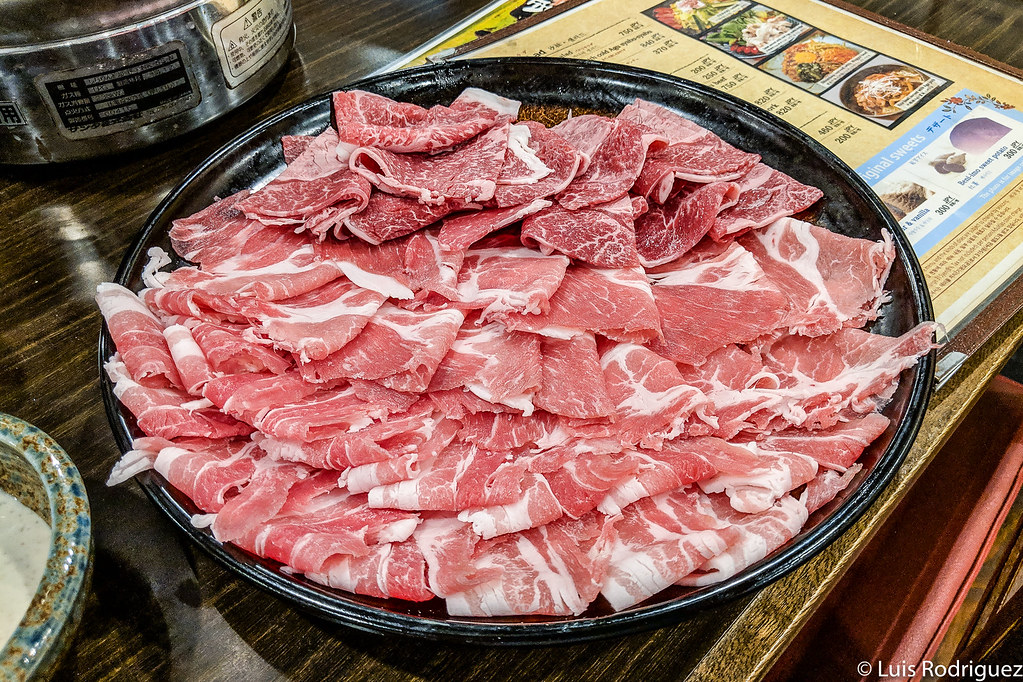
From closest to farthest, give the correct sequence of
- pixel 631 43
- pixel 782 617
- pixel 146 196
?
pixel 782 617 → pixel 146 196 → pixel 631 43

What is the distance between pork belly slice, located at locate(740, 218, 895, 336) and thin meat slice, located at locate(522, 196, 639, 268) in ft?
0.99

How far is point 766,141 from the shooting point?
1.62 m

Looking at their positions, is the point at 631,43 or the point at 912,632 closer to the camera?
the point at 912,632

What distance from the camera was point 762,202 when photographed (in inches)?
58.7

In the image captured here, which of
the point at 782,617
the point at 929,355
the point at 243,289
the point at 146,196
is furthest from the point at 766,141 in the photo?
the point at 146,196

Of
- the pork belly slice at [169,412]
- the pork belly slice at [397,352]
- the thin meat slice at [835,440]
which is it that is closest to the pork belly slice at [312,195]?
the pork belly slice at [397,352]

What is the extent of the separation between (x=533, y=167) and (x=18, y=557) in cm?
107

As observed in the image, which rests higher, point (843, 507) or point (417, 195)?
point (417, 195)

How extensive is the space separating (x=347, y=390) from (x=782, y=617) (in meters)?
0.78

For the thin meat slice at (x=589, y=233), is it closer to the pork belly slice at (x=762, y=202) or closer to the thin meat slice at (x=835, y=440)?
the pork belly slice at (x=762, y=202)

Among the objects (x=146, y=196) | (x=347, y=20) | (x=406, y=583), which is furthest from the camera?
(x=347, y=20)

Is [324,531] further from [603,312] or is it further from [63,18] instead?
[63,18]

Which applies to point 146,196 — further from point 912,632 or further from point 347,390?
point 912,632

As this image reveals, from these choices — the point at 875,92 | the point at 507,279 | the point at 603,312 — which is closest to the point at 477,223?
the point at 507,279
